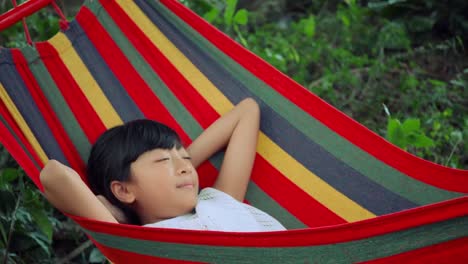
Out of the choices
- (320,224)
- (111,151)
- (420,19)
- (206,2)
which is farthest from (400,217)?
(420,19)

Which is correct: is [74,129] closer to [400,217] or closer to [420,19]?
[400,217]

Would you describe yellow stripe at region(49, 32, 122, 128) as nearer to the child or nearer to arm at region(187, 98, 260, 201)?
the child

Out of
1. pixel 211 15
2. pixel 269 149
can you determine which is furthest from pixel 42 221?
pixel 211 15

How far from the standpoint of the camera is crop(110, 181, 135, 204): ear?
90.0 inches

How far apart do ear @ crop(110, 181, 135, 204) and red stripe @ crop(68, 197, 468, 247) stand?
46cm

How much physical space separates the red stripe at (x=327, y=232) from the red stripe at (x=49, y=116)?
66 centimetres

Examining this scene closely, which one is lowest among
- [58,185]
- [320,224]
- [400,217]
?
[320,224]

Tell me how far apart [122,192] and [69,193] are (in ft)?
0.91

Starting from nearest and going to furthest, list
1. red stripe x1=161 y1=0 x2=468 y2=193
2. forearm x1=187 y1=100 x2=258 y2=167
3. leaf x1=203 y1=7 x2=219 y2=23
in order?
red stripe x1=161 y1=0 x2=468 y2=193
forearm x1=187 y1=100 x2=258 y2=167
leaf x1=203 y1=7 x2=219 y2=23

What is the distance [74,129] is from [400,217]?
1.23 m

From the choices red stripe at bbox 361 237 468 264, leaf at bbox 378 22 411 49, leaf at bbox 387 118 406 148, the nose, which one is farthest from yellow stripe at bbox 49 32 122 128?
leaf at bbox 378 22 411 49

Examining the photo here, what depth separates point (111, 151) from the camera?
233cm

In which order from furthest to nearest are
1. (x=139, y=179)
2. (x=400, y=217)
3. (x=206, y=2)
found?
(x=206, y=2) < (x=139, y=179) < (x=400, y=217)

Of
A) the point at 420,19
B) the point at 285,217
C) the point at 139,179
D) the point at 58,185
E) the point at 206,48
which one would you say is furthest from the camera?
the point at 420,19
